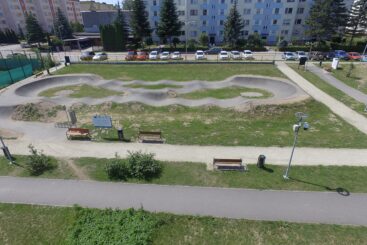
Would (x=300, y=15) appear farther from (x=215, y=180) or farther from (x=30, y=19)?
(x=30, y=19)

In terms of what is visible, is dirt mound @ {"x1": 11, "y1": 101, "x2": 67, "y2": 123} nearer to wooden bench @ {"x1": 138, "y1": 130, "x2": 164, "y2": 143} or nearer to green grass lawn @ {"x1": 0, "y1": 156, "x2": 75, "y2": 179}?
green grass lawn @ {"x1": 0, "y1": 156, "x2": 75, "y2": 179}

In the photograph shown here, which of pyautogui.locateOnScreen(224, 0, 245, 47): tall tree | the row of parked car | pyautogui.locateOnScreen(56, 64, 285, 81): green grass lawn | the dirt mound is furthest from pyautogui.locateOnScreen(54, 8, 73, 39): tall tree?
the row of parked car

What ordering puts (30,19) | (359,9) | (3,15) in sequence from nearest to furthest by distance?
1. (359,9)
2. (30,19)
3. (3,15)

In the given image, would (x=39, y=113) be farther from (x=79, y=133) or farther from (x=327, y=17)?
(x=327, y=17)

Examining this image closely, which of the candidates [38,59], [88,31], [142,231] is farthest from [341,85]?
[88,31]

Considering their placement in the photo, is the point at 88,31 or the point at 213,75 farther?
the point at 88,31

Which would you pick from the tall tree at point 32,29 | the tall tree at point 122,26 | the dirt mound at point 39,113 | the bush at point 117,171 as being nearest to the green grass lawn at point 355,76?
the bush at point 117,171

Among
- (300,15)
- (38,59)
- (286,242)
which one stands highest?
(300,15)
